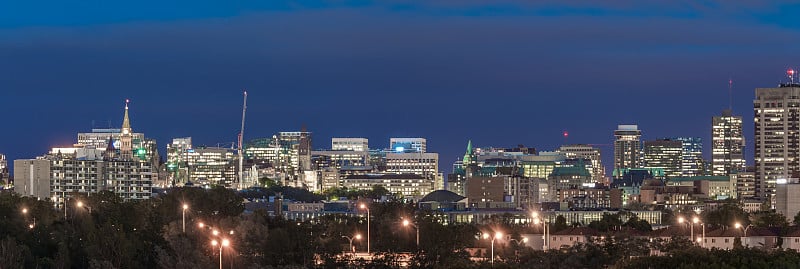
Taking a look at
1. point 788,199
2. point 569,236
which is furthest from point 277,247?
point 788,199

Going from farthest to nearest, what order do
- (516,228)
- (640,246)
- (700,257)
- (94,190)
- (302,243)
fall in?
(94,190) < (516,228) < (640,246) < (302,243) < (700,257)

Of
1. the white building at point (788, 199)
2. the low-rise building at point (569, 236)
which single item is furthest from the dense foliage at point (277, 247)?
the white building at point (788, 199)

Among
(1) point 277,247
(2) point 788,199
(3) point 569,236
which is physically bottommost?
(3) point 569,236

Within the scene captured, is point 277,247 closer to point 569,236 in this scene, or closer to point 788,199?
point 569,236

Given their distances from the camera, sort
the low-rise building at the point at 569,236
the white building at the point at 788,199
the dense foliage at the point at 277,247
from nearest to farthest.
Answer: the dense foliage at the point at 277,247 < the low-rise building at the point at 569,236 < the white building at the point at 788,199

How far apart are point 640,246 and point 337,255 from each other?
18.0m

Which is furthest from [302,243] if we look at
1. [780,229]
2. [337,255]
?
[780,229]

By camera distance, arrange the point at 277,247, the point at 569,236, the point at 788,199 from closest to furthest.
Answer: the point at 277,247 → the point at 569,236 → the point at 788,199

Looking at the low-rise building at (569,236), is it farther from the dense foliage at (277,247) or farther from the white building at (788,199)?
the white building at (788,199)

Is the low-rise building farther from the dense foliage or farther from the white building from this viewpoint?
the white building

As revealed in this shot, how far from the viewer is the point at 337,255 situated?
304ft

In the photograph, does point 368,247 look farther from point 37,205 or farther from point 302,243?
point 37,205

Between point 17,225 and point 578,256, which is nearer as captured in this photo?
point 578,256

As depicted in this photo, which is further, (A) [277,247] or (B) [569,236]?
(B) [569,236]
